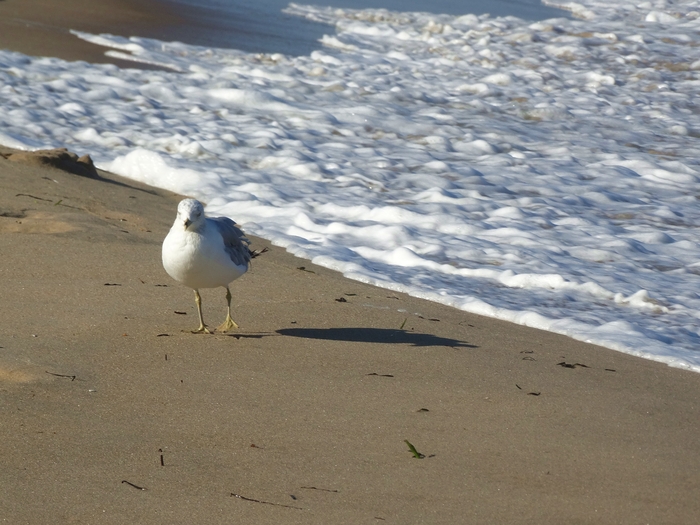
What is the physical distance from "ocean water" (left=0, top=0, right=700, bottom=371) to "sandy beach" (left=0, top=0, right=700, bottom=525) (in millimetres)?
791

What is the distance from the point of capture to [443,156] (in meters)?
9.23

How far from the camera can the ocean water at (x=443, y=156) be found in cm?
597

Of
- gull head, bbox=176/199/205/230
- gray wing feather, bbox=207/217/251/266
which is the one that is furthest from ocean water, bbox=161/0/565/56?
gull head, bbox=176/199/205/230

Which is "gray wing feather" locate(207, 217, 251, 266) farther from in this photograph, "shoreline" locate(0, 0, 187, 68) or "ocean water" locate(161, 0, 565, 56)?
"ocean water" locate(161, 0, 565, 56)

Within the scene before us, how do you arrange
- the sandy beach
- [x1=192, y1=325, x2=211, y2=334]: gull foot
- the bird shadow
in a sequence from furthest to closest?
the bird shadow
[x1=192, y1=325, x2=211, y2=334]: gull foot
the sandy beach

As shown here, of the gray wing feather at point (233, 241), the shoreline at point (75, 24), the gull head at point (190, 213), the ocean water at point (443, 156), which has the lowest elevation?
the ocean water at point (443, 156)

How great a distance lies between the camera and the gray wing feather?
4418 millimetres

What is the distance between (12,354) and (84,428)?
0.73 m

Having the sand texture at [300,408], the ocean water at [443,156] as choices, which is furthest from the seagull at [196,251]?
the ocean water at [443,156]

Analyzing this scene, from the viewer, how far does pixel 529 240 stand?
6840 millimetres

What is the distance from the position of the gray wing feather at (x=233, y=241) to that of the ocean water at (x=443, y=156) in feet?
4.41

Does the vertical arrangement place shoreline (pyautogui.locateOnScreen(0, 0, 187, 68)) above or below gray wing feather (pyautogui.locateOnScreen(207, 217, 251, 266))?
below

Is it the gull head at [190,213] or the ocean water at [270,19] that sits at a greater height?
→ the gull head at [190,213]

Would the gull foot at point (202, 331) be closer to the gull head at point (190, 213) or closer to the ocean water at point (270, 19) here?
the gull head at point (190, 213)
